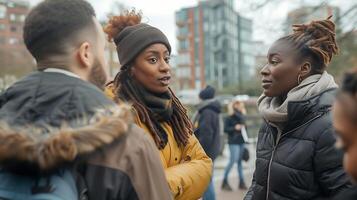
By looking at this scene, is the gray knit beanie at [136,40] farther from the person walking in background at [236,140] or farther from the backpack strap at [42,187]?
the person walking in background at [236,140]

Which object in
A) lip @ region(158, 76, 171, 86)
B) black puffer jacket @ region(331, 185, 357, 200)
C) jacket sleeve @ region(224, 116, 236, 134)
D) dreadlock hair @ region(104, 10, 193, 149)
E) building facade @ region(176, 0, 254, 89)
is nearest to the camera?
black puffer jacket @ region(331, 185, 357, 200)

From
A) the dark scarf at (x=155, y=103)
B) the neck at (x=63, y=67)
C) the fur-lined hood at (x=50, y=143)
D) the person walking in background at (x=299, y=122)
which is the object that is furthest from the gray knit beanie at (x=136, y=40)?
the fur-lined hood at (x=50, y=143)

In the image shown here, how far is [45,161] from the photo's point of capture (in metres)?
1.56

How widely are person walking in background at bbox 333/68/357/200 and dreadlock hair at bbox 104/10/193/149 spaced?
4.16 ft

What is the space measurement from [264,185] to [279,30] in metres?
8.09

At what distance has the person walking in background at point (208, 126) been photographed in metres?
7.08

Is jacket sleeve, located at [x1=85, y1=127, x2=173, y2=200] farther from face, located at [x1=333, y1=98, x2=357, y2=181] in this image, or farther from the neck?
face, located at [x1=333, y1=98, x2=357, y2=181]

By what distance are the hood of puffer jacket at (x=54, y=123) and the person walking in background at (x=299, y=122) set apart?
4.12 ft

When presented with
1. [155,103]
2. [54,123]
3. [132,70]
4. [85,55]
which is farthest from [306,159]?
A: [54,123]

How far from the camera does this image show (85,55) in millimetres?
1825

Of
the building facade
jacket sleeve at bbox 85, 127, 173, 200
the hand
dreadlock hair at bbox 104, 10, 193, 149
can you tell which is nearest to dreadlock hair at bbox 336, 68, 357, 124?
jacket sleeve at bbox 85, 127, 173, 200

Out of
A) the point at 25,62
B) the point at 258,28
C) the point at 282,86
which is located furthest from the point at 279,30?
the point at 25,62

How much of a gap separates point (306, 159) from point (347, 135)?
114 centimetres

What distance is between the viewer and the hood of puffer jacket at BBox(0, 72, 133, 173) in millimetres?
1572
